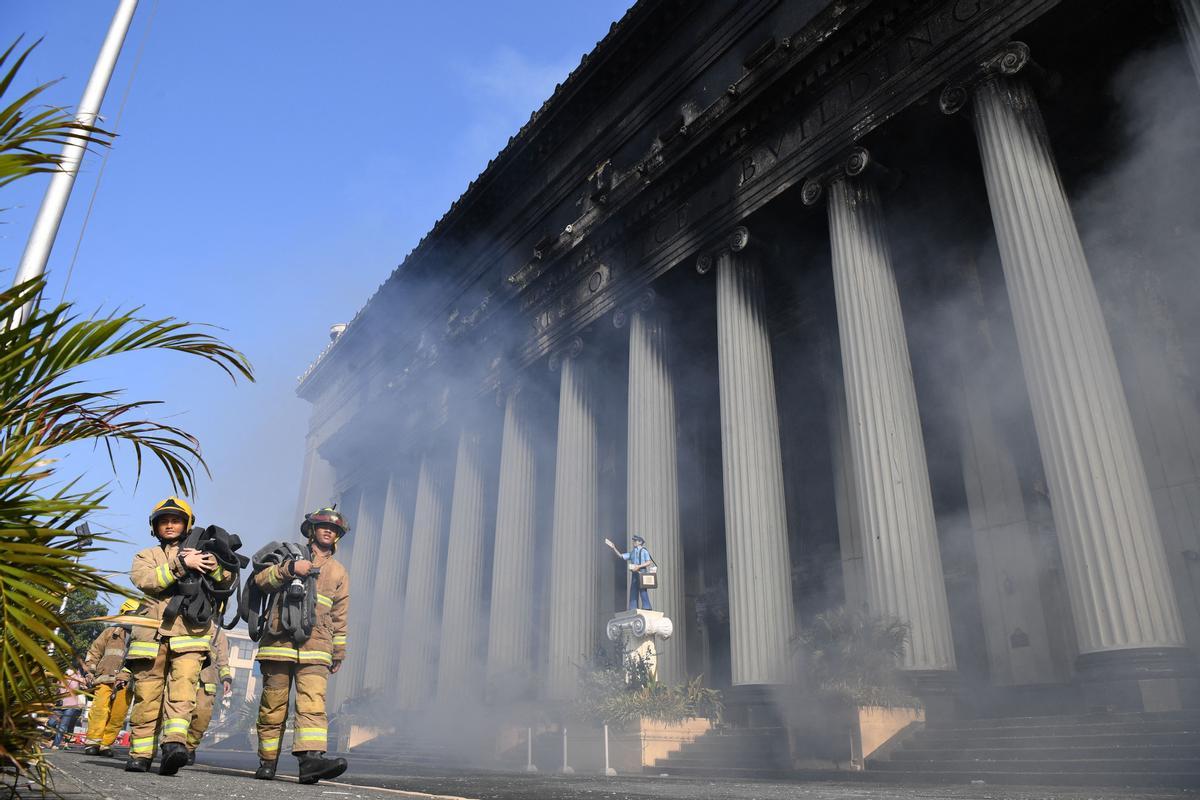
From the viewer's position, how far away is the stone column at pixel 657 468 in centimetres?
1351

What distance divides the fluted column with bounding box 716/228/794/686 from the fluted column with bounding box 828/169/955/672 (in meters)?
1.68

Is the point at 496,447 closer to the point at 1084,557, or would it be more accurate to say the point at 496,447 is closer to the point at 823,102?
the point at 823,102

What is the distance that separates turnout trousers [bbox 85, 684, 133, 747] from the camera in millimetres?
8250

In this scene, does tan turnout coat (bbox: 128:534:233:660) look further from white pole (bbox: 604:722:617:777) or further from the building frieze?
the building frieze

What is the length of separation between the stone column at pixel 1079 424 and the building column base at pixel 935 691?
1628 millimetres

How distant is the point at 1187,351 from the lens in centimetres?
1092

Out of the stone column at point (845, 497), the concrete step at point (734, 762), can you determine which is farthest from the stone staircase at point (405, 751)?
the stone column at point (845, 497)

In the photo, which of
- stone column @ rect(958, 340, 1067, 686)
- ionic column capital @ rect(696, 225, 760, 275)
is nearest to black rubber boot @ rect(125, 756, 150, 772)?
stone column @ rect(958, 340, 1067, 686)

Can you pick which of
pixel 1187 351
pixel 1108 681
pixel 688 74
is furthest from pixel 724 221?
pixel 1108 681

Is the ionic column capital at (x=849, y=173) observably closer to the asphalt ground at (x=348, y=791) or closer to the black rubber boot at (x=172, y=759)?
the asphalt ground at (x=348, y=791)

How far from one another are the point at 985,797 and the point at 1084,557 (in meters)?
3.67

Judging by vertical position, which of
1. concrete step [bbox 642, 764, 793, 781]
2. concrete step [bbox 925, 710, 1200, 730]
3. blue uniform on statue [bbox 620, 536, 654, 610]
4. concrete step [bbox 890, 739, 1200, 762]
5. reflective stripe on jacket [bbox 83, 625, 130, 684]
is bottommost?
concrete step [bbox 642, 764, 793, 781]

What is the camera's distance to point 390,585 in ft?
82.2

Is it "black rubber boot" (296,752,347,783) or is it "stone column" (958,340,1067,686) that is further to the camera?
"stone column" (958,340,1067,686)
